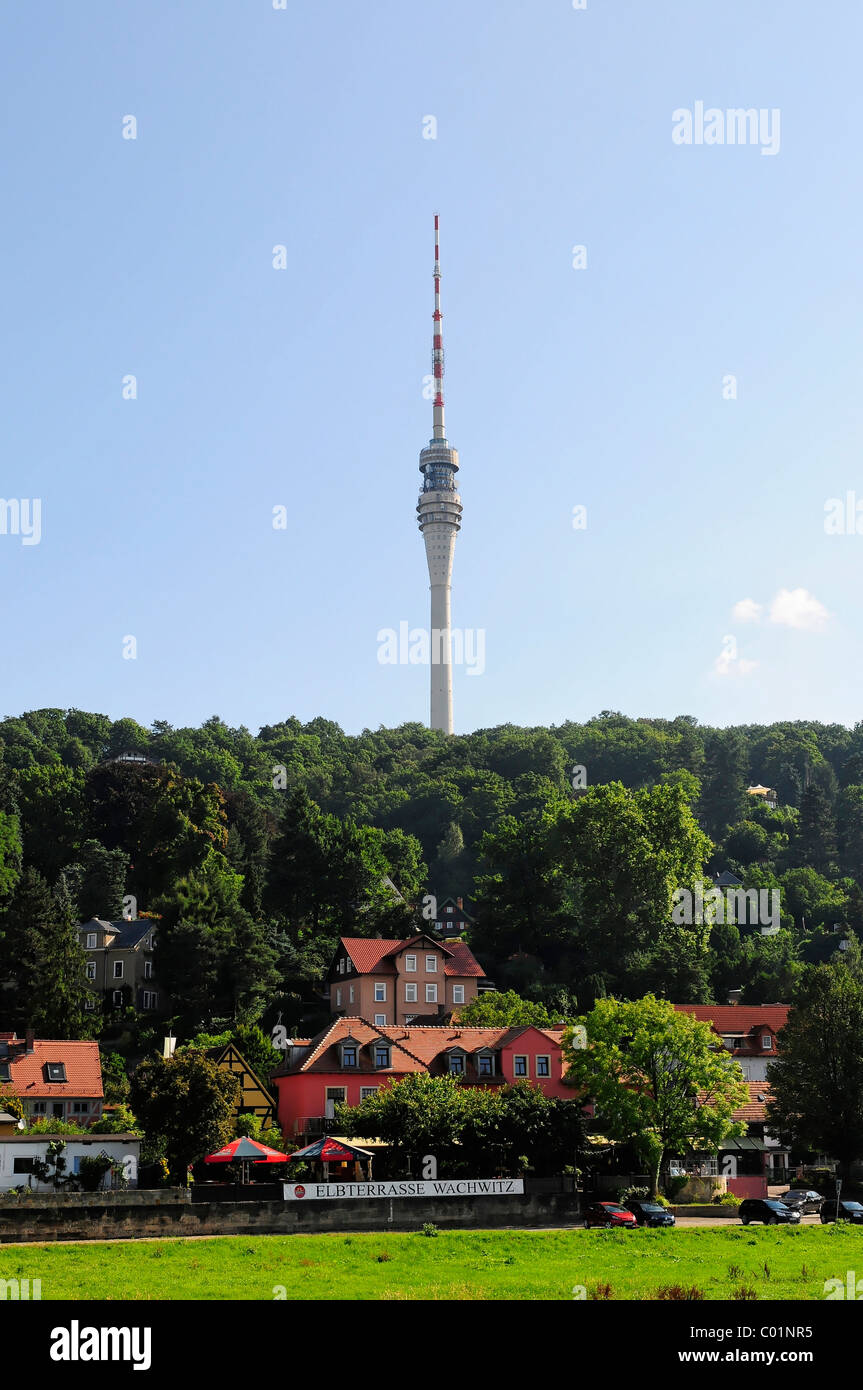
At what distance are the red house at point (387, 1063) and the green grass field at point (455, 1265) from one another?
2152cm

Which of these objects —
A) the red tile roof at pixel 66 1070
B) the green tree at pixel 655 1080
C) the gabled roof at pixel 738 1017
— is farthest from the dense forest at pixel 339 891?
the green tree at pixel 655 1080

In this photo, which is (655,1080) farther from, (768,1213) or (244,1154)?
(244,1154)

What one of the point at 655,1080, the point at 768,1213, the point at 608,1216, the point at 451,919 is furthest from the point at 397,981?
the point at 768,1213

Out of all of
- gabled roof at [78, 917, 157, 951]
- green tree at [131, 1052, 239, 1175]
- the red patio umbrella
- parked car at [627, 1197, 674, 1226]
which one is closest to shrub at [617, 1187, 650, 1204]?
parked car at [627, 1197, 674, 1226]

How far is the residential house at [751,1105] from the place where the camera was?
6519cm

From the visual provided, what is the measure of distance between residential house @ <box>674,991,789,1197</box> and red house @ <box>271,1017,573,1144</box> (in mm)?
8694

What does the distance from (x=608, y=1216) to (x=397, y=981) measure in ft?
131

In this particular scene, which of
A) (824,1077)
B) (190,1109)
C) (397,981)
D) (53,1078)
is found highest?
(397,981)

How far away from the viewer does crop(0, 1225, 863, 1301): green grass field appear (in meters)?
31.9

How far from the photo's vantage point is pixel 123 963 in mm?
97812

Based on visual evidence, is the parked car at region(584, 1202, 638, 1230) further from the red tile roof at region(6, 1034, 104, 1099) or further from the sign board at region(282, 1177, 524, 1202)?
the red tile roof at region(6, 1034, 104, 1099)
